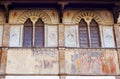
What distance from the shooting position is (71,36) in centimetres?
1144

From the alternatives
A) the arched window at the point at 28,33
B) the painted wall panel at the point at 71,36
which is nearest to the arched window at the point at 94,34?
the painted wall panel at the point at 71,36

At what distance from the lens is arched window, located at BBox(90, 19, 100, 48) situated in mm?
11450

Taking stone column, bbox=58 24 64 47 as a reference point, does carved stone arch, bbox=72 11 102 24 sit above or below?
above

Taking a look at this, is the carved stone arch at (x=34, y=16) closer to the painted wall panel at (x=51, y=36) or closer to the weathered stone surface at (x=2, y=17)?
the painted wall panel at (x=51, y=36)

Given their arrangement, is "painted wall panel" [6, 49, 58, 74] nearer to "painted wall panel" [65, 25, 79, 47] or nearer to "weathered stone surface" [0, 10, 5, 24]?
"painted wall panel" [65, 25, 79, 47]

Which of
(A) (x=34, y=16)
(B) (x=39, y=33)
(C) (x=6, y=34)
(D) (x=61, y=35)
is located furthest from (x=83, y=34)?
(C) (x=6, y=34)

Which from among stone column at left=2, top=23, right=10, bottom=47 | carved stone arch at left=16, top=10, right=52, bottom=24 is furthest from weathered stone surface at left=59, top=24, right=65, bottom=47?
stone column at left=2, top=23, right=10, bottom=47

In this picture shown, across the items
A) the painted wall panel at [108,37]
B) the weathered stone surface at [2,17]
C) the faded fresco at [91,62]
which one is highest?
the weathered stone surface at [2,17]

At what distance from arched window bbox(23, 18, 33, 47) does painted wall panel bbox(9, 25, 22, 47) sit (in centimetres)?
23

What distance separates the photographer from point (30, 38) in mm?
11430

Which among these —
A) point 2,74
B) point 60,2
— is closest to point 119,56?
point 60,2

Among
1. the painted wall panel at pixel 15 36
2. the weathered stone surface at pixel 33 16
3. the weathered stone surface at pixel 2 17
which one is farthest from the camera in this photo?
the weathered stone surface at pixel 33 16

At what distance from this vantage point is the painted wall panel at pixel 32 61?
10609 mm

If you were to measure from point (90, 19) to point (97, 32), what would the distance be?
0.71m
